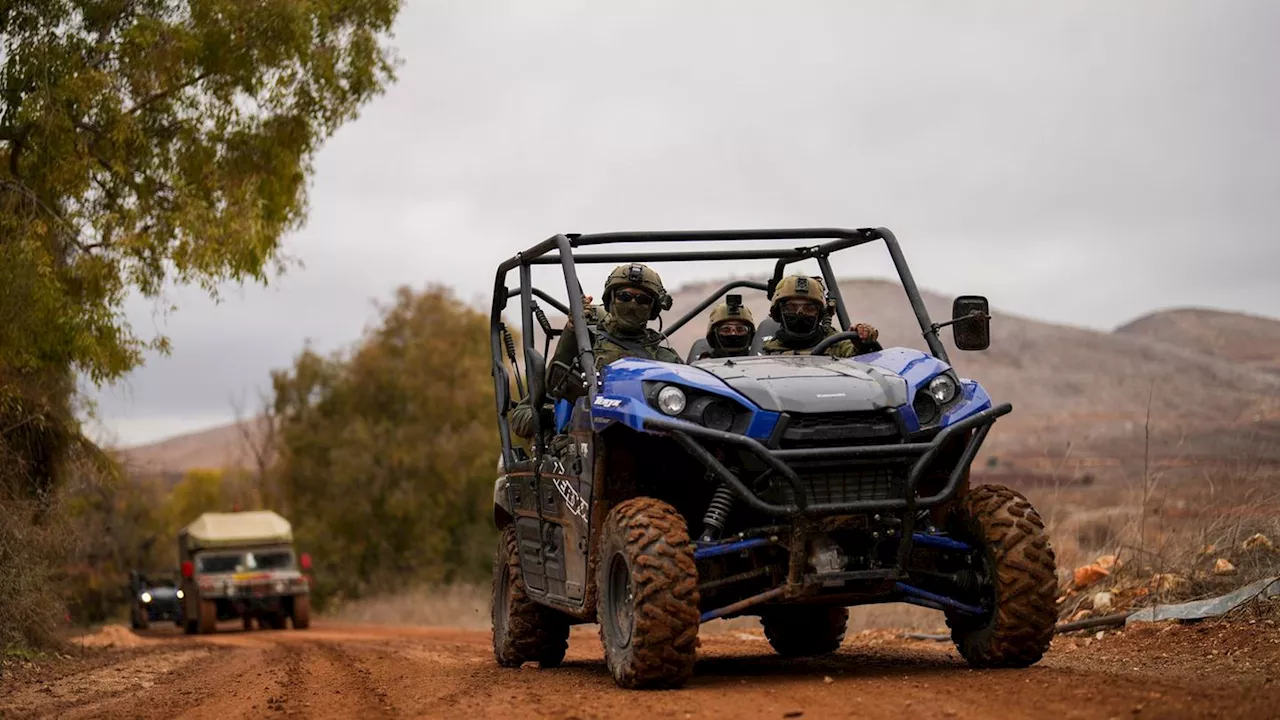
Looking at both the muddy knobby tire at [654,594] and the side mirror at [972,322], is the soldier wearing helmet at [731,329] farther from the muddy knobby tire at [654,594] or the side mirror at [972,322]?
the muddy knobby tire at [654,594]

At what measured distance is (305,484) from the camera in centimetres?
4731

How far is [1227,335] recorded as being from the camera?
48.3 metres

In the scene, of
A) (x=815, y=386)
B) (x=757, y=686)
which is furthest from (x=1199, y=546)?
(x=815, y=386)

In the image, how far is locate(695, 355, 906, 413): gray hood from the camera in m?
8.36

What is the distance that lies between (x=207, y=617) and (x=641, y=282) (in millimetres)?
24637

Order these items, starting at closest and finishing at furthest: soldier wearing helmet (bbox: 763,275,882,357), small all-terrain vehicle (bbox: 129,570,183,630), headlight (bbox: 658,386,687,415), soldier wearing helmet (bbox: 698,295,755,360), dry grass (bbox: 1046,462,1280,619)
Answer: headlight (bbox: 658,386,687,415) < soldier wearing helmet (bbox: 763,275,882,357) < soldier wearing helmet (bbox: 698,295,755,360) < dry grass (bbox: 1046,462,1280,619) < small all-terrain vehicle (bbox: 129,570,183,630)

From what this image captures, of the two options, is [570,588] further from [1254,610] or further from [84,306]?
[84,306]

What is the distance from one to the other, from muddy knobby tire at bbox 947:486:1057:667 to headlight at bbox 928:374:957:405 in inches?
21.0

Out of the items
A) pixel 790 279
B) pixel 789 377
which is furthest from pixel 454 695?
pixel 790 279

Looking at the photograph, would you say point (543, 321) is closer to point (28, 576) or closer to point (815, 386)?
point (815, 386)

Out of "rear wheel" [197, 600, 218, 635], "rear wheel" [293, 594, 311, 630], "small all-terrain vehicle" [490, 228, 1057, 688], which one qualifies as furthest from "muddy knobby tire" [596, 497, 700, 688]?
"rear wheel" [197, 600, 218, 635]

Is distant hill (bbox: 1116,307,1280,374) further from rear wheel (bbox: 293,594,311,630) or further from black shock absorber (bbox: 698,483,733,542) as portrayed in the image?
black shock absorber (bbox: 698,483,733,542)

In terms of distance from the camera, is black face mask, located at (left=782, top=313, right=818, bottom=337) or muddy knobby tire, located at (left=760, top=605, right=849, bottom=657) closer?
black face mask, located at (left=782, top=313, right=818, bottom=337)

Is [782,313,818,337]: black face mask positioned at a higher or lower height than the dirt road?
higher
